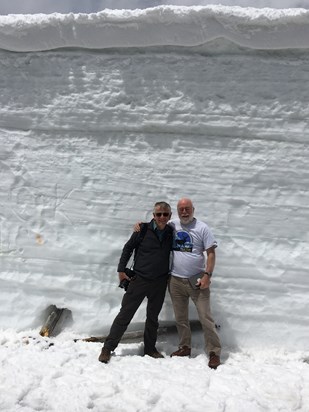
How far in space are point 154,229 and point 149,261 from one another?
28cm

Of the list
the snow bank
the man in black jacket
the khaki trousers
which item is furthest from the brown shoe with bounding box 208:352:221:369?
the snow bank

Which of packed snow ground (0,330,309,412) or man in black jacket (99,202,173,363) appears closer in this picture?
packed snow ground (0,330,309,412)

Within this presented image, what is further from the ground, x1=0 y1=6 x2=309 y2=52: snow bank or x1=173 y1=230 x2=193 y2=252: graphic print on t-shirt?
x1=0 y1=6 x2=309 y2=52: snow bank

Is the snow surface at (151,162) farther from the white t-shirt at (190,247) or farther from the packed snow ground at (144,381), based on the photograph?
the white t-shirt at (190,247)

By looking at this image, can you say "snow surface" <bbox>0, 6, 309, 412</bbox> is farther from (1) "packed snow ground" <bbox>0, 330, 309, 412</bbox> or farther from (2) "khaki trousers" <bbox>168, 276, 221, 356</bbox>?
(2) "khaki trousers" <bbox>168, 276, 221, 356</bbox>

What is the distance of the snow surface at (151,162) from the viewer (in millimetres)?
3717

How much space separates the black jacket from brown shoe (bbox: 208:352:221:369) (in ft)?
2.61

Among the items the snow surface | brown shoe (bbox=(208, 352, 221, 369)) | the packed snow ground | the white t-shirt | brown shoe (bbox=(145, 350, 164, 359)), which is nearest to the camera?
the packed snow ground

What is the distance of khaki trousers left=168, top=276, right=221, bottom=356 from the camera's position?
11.1 feet

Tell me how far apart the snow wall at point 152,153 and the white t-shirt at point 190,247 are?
0.45m

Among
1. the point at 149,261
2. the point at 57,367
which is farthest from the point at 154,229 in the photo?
the point at 57,367

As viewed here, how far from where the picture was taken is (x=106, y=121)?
13.0 feet

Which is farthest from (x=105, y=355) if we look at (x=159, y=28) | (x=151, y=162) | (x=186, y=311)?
(x=159, y=28)

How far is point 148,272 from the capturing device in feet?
11.0
